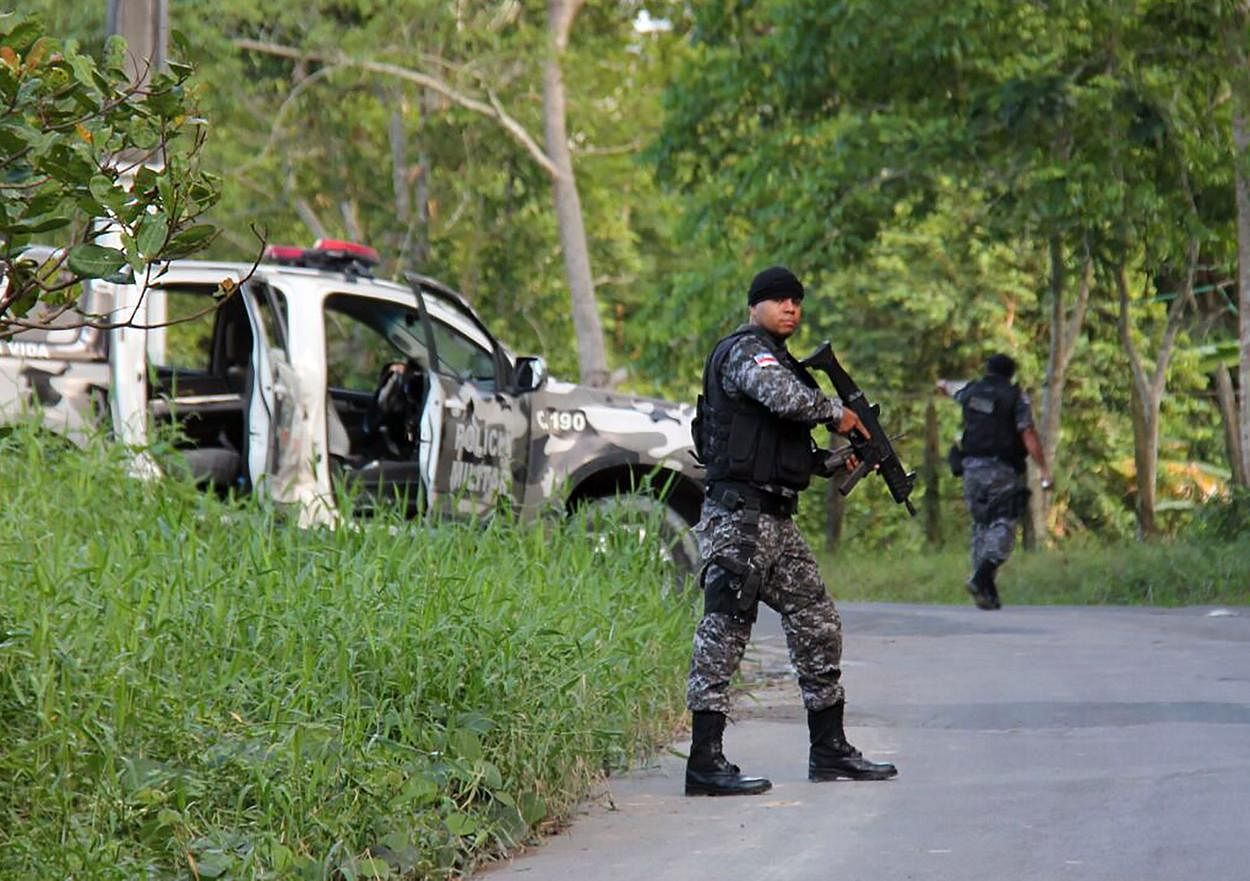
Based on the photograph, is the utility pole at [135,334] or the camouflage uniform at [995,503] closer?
the utility pole at [135,334]

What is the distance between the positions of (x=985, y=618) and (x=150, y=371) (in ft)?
21.7

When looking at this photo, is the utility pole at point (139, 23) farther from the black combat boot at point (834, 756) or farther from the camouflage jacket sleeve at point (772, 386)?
the black combat boot at point (834, 756)

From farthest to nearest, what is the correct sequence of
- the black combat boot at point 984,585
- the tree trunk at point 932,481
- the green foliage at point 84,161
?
the tree trunk at point 932,481, the black combat boot at point 984,585, the green foliage at point 84,161

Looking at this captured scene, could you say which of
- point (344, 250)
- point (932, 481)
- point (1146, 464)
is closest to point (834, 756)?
point (344, 250)

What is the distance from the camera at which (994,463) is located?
16.0 metres

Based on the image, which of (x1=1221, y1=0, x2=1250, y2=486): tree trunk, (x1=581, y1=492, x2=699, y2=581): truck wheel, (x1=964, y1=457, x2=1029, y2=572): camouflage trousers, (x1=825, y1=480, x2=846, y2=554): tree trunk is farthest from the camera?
(x1=825, y1=480, x2=846, y2=554): tree trunk

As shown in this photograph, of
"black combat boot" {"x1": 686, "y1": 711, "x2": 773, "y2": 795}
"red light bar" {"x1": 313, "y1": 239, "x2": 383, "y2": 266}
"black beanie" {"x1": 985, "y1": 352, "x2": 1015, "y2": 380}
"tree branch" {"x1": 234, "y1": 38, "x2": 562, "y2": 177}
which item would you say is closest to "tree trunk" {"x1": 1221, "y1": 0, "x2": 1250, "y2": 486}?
"black beanie" {"x1": 985, "y1": 352, "x2": 1015, "y2": 380}

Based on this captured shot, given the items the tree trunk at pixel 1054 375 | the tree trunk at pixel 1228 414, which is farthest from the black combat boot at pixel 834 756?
the tree trunk at pixel 1054 375

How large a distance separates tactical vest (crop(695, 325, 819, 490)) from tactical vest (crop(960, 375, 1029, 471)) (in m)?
8.34

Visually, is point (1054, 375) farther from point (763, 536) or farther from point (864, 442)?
point (763, 536)

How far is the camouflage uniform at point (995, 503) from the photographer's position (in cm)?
1591

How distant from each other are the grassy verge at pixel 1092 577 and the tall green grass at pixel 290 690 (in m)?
9.10

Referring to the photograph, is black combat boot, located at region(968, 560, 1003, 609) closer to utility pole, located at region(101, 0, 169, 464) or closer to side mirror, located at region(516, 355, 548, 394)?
side mirror, located at region(516, 355, 548, 394)

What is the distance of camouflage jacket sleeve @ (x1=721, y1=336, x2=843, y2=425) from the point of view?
737 centimetres
